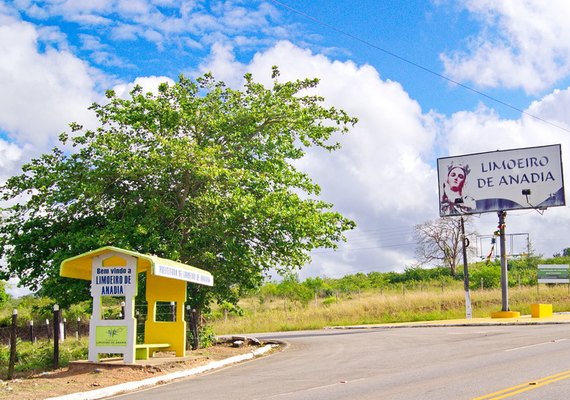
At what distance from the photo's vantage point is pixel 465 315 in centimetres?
4444

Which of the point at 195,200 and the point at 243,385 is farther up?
the point at 195,200

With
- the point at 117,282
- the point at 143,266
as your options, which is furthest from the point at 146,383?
the point at 143,266

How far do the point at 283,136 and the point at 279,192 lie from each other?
300cm

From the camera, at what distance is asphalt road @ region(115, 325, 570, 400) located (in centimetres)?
1179

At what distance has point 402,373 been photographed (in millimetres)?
14758

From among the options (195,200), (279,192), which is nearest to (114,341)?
(195,200)

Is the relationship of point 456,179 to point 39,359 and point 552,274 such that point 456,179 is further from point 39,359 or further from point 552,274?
point 39,359

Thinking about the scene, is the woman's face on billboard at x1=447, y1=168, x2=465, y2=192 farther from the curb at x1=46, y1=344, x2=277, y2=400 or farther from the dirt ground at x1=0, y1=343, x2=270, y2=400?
the dirt ground at x1=0, y1=343, x2=270, y2=400

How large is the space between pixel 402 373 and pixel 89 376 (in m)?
7.05

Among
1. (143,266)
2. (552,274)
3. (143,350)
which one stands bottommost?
(143,350)

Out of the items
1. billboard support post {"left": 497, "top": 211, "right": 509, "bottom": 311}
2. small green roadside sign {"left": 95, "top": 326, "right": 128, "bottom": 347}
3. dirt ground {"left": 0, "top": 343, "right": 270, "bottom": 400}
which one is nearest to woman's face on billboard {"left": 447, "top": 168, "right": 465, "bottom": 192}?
billboard support post {"left": 497, "top": 211, "right": 509, "bottom": 311}

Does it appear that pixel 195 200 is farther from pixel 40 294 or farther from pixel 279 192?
pixel 40 294

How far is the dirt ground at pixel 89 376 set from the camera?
553 inches

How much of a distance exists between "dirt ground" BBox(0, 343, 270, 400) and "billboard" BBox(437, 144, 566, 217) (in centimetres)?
2616
